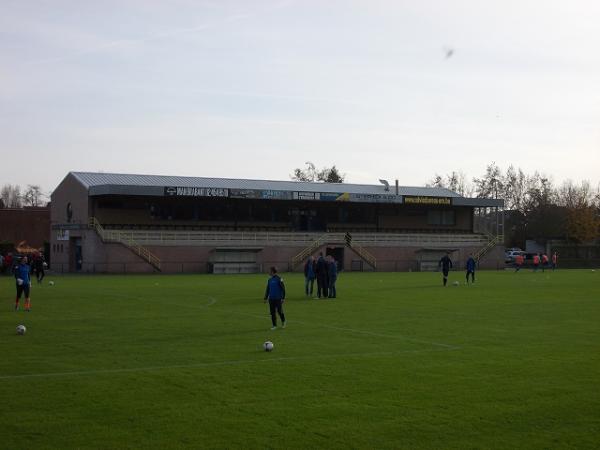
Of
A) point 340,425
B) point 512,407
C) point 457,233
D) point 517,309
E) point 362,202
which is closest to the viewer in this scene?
point 340,425

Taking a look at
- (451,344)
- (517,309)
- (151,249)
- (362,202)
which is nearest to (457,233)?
(362,202)

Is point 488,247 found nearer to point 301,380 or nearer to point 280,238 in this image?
point 280,238

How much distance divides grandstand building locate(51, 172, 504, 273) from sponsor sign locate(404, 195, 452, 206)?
4.1 inches

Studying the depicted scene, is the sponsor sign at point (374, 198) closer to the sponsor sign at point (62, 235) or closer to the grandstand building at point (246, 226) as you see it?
the grandstand building at point (246, 226)

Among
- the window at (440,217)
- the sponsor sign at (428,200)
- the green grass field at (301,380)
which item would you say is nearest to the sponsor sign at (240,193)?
the sponsor sign at (428,200)

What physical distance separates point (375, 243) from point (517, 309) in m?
45.1

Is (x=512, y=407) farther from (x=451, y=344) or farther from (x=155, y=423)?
(x=451, y=344)

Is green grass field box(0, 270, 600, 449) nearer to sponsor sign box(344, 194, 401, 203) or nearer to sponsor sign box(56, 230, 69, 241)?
sponsor sign box(56, 230, 69, 241)

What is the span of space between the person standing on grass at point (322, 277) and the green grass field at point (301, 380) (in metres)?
7.33

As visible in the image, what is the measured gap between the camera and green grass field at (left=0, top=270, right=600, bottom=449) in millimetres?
10805

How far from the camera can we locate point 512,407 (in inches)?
489

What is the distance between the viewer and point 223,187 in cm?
7631

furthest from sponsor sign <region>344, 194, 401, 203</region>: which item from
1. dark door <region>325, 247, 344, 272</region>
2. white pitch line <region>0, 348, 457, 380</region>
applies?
white pitch line <region>0, 348, 457, 380</region>

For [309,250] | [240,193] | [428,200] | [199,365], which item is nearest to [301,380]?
[199,365]
